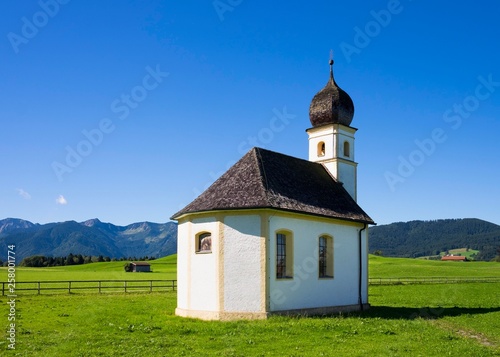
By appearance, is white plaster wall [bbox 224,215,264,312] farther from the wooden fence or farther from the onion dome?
the onion dome

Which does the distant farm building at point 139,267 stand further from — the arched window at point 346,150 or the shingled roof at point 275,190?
the shingled roof at point 275,190

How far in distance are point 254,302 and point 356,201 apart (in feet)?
37.6

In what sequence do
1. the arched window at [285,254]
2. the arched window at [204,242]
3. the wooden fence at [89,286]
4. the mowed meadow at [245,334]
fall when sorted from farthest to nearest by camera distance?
the wooden fence at [89,286], the arched window at [204,242], the arched window at [285,254], the mowed meadow at [245,334]

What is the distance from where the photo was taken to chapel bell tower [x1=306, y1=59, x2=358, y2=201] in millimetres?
28866

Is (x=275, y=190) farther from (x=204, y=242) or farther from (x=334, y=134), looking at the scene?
(x=334, y=134)

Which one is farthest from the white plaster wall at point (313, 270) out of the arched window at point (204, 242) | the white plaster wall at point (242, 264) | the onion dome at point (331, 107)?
the onion dome at point (331, 107)

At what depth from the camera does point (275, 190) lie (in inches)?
869

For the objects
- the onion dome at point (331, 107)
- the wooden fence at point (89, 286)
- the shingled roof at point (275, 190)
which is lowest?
the wooden fence at point (89, 286)

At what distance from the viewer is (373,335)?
651 inches

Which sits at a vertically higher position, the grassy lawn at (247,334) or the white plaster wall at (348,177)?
the white plaster wall at (348,177)

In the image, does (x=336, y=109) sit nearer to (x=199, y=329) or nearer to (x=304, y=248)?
(x=304, y=248)

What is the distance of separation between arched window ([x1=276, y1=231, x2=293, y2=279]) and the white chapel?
0.04 metres

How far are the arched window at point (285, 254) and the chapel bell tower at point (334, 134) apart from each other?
8.13 meters

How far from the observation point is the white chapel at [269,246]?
20.5m
